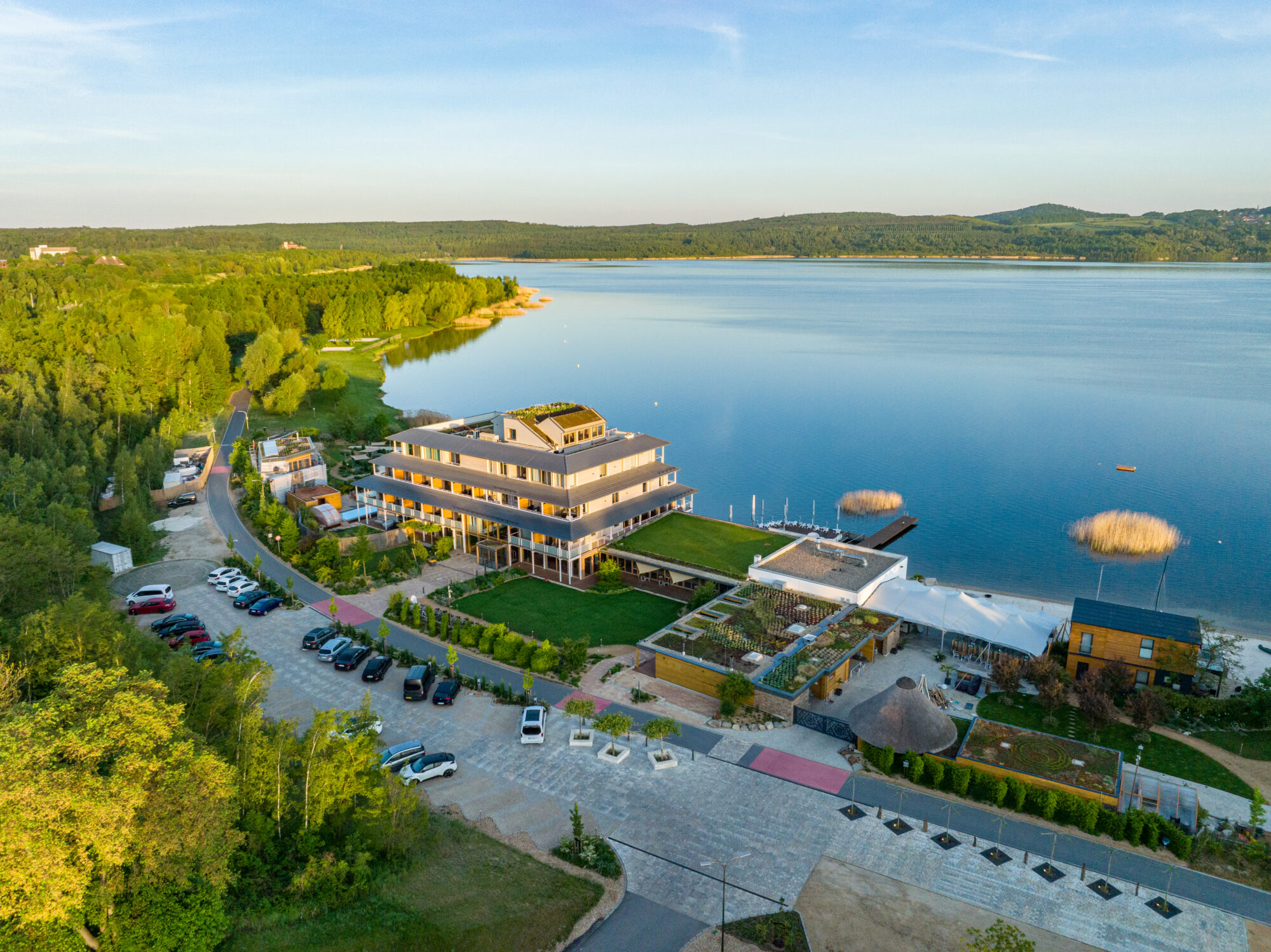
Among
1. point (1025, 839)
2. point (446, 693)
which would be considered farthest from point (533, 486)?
point (1025, 839)

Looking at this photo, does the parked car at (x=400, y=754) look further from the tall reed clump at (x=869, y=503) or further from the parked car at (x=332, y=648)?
the tall reed clump at (x=869, y=503)

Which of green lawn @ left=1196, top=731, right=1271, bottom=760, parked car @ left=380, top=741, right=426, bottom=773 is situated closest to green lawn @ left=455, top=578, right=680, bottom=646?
parked car @ left=380, top=741, right=426, bottom=773

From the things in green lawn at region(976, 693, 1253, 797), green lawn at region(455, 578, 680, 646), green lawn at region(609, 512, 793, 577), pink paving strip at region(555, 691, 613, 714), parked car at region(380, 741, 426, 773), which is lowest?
green lawn at region(976, 693, 1253, 797)

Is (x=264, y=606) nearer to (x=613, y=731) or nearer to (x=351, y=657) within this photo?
(x=351, y=657)

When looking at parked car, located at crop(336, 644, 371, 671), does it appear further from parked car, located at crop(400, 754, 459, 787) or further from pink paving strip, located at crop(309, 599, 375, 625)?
parked car, located at crop(400, 754, 459, 787)

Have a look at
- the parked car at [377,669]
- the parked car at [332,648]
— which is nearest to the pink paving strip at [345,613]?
the parked car at [332,648]
